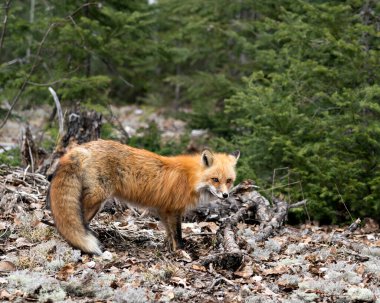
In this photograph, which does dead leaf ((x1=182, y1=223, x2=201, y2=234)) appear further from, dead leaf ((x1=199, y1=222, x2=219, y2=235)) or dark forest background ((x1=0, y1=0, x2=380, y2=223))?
dark forest background ((x1=0, y1=0, x2=380, y2=223))

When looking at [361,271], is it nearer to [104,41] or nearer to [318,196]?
[318,196]

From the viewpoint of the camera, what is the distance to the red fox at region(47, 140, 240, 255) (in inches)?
259

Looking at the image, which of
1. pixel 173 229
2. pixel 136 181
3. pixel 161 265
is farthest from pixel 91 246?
pixel 173 229

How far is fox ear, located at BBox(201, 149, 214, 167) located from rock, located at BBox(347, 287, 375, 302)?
2.52 m

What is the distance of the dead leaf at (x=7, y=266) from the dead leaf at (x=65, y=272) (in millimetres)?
538

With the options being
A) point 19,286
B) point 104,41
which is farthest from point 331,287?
point 104,41

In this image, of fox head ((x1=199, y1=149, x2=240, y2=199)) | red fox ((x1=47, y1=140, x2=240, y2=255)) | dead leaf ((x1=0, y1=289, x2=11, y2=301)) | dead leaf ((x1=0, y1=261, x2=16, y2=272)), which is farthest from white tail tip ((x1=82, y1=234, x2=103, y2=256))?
fox head ((x1=199, y1=149, x2=240, y2=199))

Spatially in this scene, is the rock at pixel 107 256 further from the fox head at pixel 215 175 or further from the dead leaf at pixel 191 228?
the dead leaf at pixel 191 228

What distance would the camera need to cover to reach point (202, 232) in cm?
805

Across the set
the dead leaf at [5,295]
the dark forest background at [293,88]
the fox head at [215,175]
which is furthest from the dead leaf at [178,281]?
the dark forest background at [293,88]

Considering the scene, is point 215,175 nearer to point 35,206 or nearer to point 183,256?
point 183,256

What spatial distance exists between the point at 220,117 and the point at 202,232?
820 centimetres

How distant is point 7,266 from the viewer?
5918 millimetres

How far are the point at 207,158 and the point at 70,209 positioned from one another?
1.99 m
